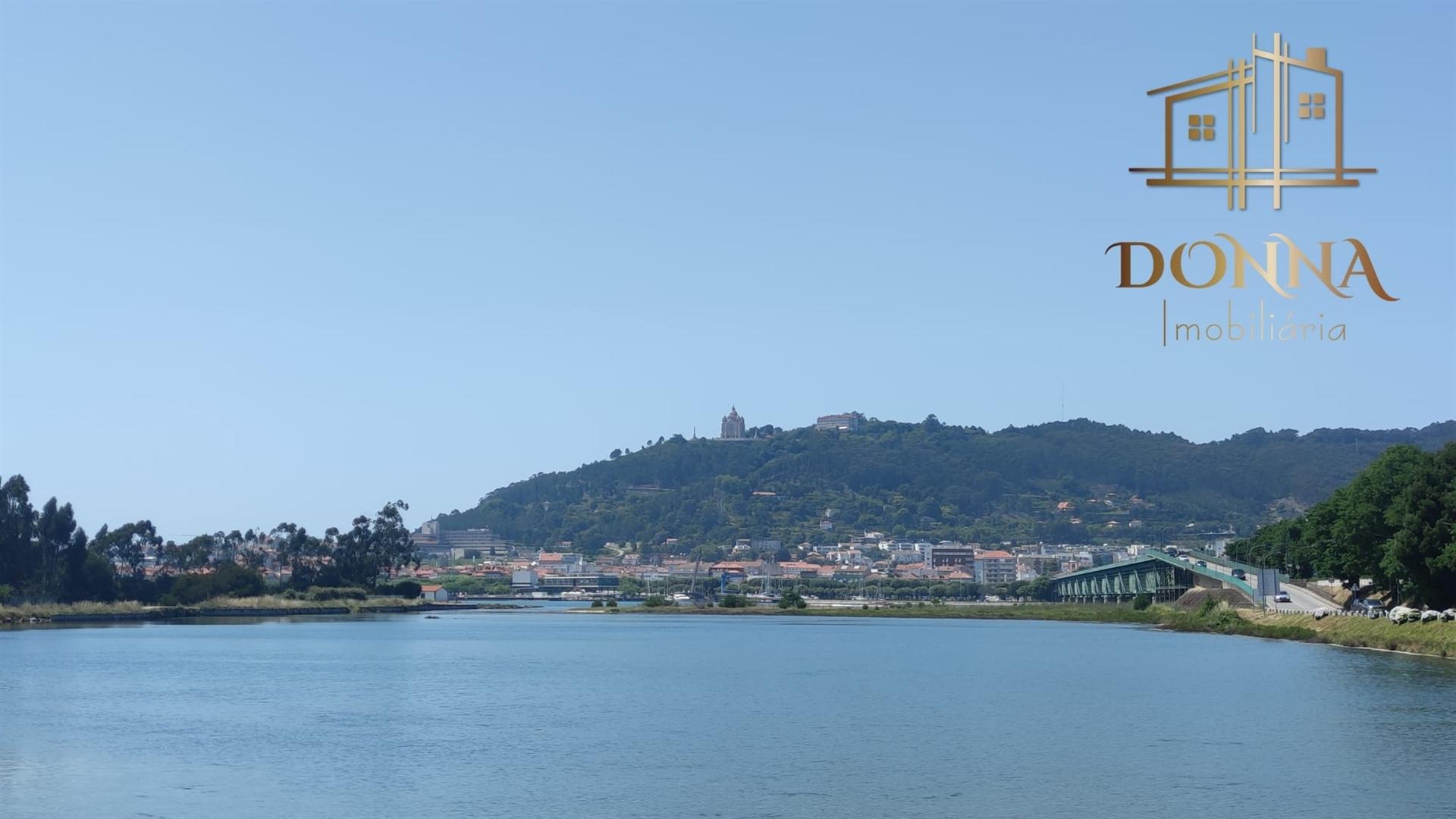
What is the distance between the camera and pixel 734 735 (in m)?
40.6

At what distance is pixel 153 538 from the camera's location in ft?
495

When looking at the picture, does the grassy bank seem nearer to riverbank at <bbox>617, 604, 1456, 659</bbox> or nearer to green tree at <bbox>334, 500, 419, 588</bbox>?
riverbank at <bbox>617, 604, 1456, 659</bbox>

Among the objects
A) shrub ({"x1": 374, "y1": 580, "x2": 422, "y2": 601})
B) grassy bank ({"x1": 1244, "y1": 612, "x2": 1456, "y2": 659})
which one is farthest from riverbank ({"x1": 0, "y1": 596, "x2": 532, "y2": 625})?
grassy bank ({"x1": 1244, "y1": 612, "x2": 1456, "y2": 659})

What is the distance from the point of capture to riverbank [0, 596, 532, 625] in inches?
4525

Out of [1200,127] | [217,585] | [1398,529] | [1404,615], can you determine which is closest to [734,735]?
[1200,127]

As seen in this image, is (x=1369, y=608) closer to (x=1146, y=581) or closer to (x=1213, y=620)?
(x=1213, y=620)

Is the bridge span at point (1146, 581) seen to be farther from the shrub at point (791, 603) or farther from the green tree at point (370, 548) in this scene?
the green tree at point (370, 548)

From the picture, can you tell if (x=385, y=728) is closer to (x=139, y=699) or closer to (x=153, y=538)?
(x=139, y=699)

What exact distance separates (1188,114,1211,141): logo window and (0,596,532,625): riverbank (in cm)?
9888

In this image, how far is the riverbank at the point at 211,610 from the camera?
115m

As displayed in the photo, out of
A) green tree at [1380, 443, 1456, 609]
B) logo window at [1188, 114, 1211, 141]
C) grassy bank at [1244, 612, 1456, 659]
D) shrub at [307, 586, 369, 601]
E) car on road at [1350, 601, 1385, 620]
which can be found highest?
logo window at [1188, 114, 1211, 141]

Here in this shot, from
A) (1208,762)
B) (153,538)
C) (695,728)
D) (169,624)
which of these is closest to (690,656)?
(695,728)

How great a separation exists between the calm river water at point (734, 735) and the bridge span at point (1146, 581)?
48803mm

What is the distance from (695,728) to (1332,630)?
4374cm
